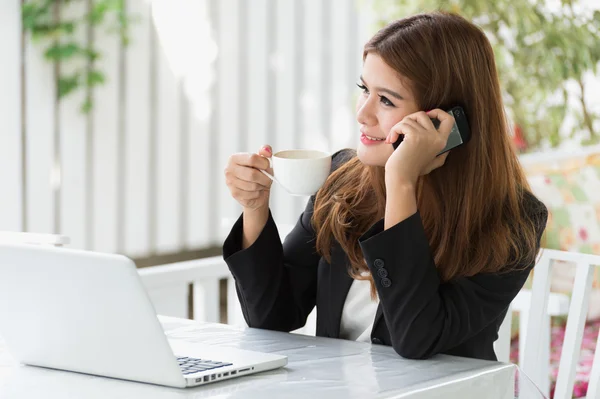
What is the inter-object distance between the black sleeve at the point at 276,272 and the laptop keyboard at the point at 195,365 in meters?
0.35

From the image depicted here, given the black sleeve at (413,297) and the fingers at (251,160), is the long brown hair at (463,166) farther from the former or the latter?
the fingers at (251,160)

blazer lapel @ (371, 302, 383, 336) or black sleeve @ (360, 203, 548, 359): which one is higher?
black sleeve @ (360, 203, 548, 359)

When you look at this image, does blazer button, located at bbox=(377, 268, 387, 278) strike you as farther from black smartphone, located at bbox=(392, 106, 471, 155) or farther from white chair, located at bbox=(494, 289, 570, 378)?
white chair, located at bbox=(494, 289, 570, 378)

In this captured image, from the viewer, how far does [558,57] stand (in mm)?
3740

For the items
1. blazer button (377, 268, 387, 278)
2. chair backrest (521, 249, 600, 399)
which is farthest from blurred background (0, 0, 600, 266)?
blazer button (377, 268, 387, 278)

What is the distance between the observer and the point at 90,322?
1006mm

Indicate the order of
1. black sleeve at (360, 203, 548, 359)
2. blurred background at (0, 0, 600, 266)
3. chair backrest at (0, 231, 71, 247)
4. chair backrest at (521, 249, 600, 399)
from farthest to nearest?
blurred background at (0, 0, 600, 266), chair backrest at (0, 231, 71, 247), chair backrest at (521, 249, 600, 399), black sleeve at (360, 203, 548, 359)

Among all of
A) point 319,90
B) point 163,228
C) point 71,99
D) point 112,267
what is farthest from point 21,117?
point 112,267

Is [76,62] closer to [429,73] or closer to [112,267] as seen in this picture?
[429,73]

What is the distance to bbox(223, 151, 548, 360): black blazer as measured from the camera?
1.22m

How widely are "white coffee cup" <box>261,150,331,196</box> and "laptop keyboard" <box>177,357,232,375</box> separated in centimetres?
30

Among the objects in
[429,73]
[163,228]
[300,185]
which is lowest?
[163,228]

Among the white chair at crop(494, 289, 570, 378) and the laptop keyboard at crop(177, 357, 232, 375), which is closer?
the laptop keyboard at crop(177, 357, 232, 375)

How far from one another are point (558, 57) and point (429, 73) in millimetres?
2597
